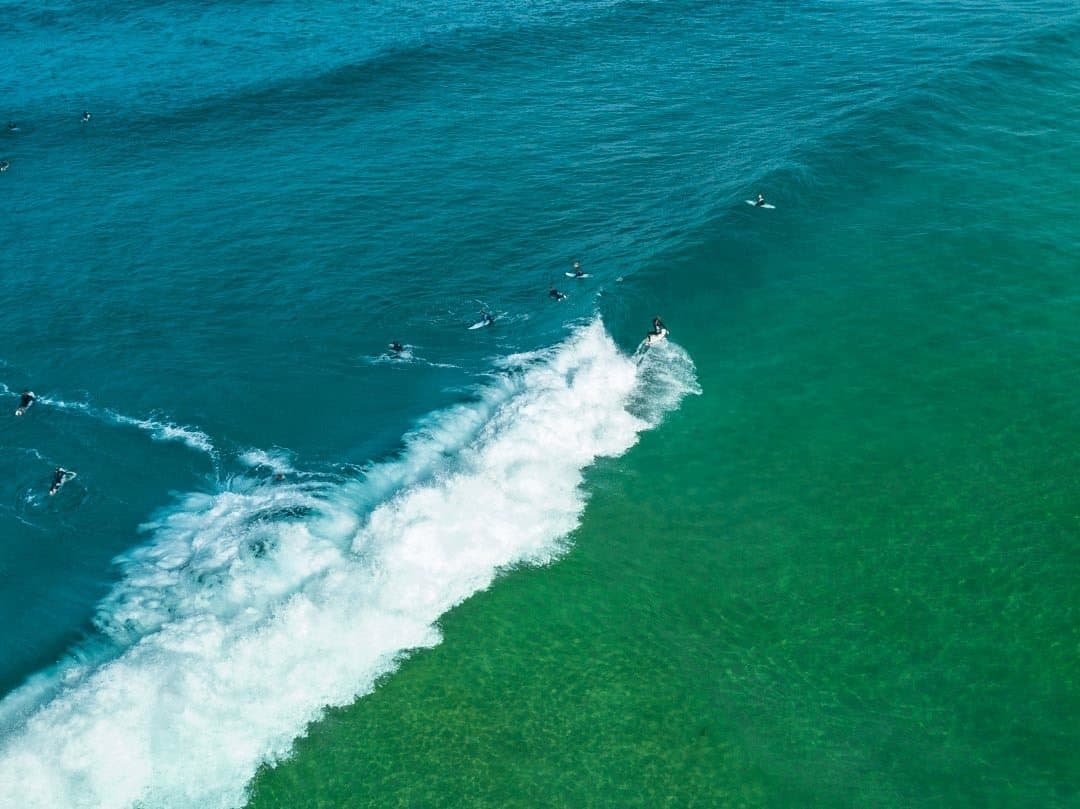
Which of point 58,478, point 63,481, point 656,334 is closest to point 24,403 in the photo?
point 58,478

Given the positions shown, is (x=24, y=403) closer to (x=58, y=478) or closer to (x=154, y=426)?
(x=58, y=478)

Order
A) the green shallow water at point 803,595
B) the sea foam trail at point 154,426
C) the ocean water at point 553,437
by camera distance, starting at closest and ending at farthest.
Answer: the green shallow water at point 803,595, the ocean water at point 553,437, the sea foam trail at point 154,426

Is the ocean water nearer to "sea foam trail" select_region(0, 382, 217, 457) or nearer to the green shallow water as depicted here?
the green shallow water

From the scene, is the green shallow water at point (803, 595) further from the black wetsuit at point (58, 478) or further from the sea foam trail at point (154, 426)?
the black wetsuit at point (58, 478)

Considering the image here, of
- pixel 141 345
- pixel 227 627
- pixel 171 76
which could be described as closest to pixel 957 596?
pixel 227 627

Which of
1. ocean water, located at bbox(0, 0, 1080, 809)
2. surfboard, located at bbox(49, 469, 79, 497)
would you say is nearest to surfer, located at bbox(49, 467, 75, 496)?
surfboard, located at bbox(49, 469, 79, 497)

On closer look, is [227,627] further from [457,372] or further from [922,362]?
[922,362]

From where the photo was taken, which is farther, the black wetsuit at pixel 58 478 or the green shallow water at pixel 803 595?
the black wetsuit at pixel 58 478

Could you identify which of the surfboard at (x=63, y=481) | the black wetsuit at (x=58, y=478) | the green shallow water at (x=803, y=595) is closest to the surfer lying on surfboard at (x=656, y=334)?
the green shallow water at (x=803, y=595)
